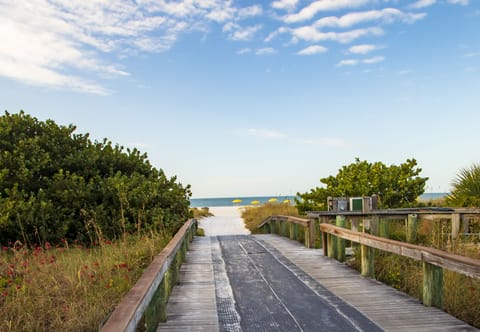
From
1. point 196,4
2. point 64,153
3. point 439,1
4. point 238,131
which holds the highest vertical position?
point 439,1

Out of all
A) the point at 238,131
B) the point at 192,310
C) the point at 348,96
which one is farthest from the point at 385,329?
the point at 238,131

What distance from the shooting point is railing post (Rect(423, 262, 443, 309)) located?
4723 mm

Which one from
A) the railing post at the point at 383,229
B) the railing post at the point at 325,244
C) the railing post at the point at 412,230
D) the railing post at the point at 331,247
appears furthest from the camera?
the railing post at the point at 383,229

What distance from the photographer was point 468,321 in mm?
4590

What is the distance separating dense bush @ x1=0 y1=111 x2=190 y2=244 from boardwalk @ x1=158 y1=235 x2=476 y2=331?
4.13 metres

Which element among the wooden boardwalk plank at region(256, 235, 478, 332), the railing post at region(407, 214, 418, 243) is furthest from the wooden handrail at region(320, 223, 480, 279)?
the railing post at region(407, 214, 418, 243)

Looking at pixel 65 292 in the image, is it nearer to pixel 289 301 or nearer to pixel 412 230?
pixel 289 301

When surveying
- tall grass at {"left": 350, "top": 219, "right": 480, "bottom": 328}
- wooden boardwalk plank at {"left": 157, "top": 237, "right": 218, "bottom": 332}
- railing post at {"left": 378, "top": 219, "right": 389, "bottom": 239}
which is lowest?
wooden boardwalk plank at {"left": 157, "top": 237, "right": 218, "bottom": 332}

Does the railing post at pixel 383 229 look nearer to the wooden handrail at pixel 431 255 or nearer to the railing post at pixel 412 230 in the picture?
the railing post at pixel 412 230

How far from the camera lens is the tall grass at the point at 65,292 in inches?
185

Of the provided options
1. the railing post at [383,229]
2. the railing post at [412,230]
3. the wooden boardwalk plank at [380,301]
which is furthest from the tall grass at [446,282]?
the railing post at [383,229]

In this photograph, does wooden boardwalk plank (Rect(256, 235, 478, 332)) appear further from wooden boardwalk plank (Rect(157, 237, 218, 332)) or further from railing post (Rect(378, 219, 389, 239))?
railing post (Rect(378, 219, 389, 239))

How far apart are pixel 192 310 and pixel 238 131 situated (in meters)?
20.4

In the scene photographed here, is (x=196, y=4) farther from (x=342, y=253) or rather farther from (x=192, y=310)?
(x=192, y=310)
